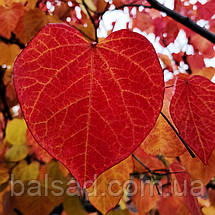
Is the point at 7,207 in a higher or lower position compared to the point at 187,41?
lower

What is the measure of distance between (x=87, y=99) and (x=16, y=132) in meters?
0.65

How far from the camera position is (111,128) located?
0.24 metres

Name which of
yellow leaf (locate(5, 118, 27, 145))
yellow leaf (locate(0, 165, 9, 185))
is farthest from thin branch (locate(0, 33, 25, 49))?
yellow leaf (locate(0, 165, 9, 185))

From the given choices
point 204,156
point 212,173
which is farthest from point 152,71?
point 212,173

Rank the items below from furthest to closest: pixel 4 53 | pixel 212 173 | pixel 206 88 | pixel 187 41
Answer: pixel 187 41
pixel 4 53
pixel 212 173
pixel 206 88

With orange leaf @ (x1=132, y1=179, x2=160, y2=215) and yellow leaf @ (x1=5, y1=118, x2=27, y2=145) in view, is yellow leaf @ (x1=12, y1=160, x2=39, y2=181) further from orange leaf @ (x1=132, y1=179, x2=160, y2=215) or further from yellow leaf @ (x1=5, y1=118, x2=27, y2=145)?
orange leaf @ (x1=132, y1=179, x2=160, y2=215)

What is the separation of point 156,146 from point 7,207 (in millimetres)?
574

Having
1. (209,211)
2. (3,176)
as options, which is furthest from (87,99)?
(209,211)

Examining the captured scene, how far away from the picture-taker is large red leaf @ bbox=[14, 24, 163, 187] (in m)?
0.23

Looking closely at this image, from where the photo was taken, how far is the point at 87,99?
0.25m

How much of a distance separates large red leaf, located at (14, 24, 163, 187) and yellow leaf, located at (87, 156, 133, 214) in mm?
199

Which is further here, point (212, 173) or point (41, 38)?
point (212, 173)

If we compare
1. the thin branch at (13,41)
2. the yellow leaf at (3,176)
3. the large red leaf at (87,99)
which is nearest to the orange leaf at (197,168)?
the large red leaf at (87,99)

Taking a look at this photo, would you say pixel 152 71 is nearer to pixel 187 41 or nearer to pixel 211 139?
pixel 211 139
